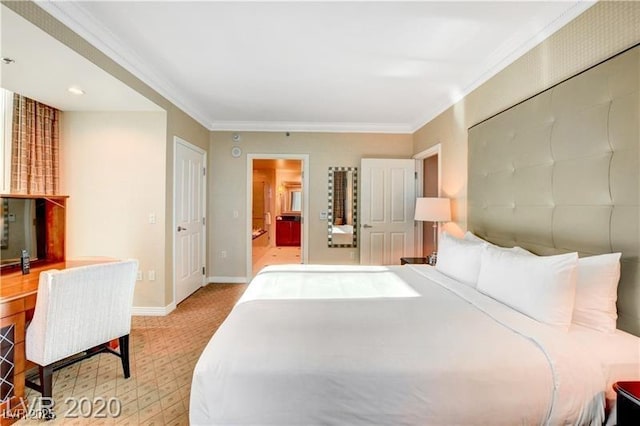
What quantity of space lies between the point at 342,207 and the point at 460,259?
2521 millimetres

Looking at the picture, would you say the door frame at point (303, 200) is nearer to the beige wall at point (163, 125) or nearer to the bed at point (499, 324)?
the beige wall at point (163, 125)

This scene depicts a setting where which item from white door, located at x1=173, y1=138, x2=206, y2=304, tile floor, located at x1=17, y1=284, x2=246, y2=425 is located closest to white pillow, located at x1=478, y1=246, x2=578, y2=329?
tile floor, located at x1=17, y1=284, x2=246, y2=425

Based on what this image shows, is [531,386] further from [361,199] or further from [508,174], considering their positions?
[361,199]

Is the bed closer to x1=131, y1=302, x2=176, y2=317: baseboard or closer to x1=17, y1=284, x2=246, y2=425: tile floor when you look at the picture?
x1=17, y1=284, x2=246, y2=425: tile floor

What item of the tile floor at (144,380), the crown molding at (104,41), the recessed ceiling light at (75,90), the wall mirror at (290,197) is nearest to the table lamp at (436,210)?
the tile floor at (144,380)

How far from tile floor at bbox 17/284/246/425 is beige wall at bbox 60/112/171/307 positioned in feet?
2.76

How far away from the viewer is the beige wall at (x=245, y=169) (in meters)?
4.56

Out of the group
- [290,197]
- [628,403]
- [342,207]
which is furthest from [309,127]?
[290,197]

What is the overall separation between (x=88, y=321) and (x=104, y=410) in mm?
551

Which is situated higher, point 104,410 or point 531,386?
point 531,386

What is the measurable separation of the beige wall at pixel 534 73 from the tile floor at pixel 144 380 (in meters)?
2.90

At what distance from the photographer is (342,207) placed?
4.63m

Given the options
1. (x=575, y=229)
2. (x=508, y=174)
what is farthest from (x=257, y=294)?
(x=508, y=174)

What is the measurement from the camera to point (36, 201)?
2.32m
